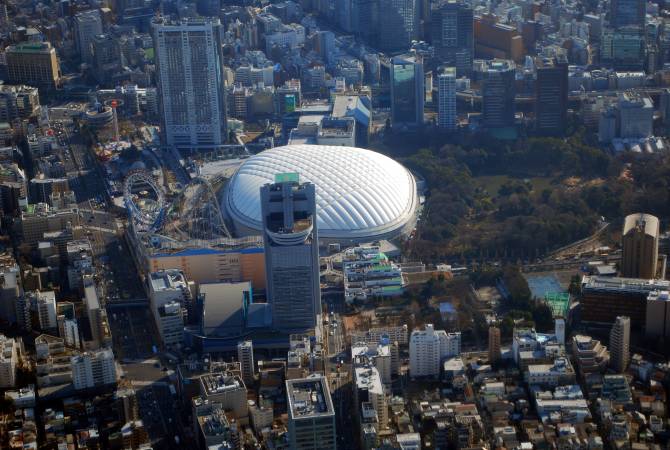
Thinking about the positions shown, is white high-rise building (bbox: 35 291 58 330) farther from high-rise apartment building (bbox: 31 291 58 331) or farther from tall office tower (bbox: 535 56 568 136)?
tall office tower (bbox: 535 56 568 136)

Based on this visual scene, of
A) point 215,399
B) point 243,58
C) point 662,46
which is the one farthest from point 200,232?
point 662,46

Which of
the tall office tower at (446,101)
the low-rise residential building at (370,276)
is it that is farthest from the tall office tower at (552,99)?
the low-rise residential building at (370,276)

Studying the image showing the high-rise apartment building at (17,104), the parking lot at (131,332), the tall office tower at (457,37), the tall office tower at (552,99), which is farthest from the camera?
the tall office tower at (457,37)

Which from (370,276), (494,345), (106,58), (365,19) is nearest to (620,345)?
(494,345)

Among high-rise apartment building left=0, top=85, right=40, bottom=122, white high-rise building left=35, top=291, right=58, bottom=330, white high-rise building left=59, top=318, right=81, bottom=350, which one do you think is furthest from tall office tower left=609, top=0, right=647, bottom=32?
white high-rise building left=59, top=318, right=81, bottom=350

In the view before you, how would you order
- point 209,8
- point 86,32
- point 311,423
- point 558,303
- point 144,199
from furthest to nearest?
point 209,8, point 86,32, point 144,199, point 558,303, point 311,423

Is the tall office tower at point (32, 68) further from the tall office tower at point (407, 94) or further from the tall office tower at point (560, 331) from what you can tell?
the tall office tower at point (560, 331)

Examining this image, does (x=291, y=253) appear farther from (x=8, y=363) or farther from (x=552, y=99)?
(x=552, y=99)
